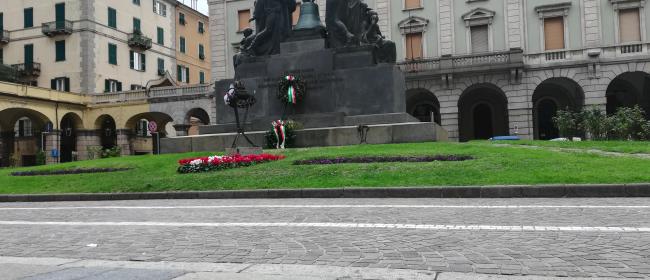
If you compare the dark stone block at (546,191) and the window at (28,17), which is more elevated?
the window at (28,17)

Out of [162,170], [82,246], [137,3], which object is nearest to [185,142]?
[162,170]

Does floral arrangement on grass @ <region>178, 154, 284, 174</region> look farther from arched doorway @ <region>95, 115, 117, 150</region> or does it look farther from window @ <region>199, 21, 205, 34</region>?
window @ <region>199, 21, 205, 34</region>

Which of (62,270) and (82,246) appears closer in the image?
(62,270)

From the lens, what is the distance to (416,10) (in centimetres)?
4203

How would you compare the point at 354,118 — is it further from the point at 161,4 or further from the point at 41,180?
the point at 161,4

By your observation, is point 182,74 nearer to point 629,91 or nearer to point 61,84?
point 61,84

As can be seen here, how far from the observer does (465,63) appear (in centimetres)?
3781

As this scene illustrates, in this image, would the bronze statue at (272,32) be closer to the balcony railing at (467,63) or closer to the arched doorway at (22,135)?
the balcony railing at (467,63)

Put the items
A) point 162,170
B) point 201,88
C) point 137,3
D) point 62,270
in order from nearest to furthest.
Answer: point 62,270 < point 162,170 < point 201,88 < point 137,3

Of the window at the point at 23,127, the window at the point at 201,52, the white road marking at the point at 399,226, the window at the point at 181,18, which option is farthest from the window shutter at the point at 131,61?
the white road marking at the point at 399,226

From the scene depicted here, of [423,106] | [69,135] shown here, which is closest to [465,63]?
[423,106]

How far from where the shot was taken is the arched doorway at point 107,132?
156 feet

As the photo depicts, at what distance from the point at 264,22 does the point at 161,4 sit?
34.9m

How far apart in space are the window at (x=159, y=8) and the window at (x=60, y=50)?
10.2 metres
